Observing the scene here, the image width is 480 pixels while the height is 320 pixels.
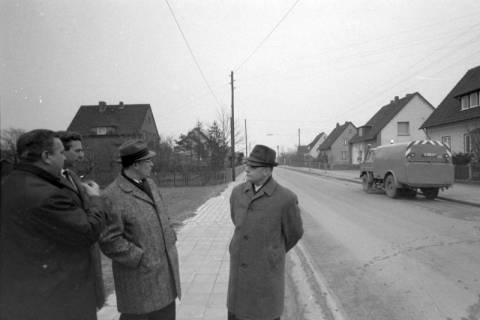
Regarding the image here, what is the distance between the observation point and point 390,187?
47.5ft

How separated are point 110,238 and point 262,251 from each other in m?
1.13

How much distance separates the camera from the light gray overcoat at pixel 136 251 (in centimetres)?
234

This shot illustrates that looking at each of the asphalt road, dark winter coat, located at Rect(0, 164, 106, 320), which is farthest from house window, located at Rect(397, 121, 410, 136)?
dark winter coat, located at Rect(0, 164, 106, 320)

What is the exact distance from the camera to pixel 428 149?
537 inches

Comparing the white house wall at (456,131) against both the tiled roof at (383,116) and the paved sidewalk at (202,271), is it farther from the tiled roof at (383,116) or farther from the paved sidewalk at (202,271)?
the paved sidewalk at (202,271)

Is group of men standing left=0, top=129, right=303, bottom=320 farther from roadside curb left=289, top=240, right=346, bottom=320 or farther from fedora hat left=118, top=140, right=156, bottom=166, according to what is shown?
roadside curb left=289, top=240, right=346, bottom=320

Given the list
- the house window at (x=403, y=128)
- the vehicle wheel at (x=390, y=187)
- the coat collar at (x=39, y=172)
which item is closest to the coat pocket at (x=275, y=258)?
the coat collar at (x=39, y=172)

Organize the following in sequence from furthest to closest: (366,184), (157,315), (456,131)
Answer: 1. (456,131)
2. (366,184)
3. (157,315)

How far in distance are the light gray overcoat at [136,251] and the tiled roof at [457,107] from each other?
25265mm

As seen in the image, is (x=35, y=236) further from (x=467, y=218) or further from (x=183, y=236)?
(x=467, y=218)

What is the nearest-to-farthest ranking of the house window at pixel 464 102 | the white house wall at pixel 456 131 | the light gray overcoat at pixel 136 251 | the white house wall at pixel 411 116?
the light gray overcoat at pixel 136 251, the white house wall at pixel 456 131, the house window at pixel 464 102, the white house wall at pixel 411 116

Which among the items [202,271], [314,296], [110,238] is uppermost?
[110,238]

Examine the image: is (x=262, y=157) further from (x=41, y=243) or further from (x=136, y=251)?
(x=41, y=243)

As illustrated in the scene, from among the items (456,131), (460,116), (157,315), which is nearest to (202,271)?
(157,315)
